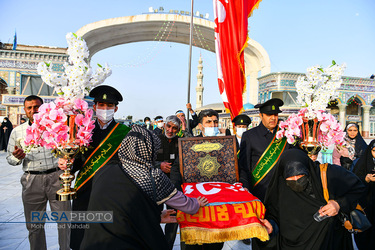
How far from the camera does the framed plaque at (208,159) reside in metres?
2.35

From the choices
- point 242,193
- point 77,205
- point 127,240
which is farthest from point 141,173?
point 77,205

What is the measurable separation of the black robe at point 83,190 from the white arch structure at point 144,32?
1797 cm

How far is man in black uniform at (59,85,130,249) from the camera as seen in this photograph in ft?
7.78

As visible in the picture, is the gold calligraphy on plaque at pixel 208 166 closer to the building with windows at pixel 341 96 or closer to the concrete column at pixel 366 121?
the building with windows at pixel 341 96

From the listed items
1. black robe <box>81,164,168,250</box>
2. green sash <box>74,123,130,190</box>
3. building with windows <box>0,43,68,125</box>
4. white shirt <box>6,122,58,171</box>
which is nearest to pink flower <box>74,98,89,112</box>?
green sash <box>74,123,130,190</box>

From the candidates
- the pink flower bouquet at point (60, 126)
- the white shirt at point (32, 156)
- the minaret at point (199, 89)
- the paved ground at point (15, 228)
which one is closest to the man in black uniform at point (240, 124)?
the paved ground at point (15, 228)

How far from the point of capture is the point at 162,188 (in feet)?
5.40

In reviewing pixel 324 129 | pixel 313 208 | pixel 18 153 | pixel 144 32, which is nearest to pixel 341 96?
pixel 144 32

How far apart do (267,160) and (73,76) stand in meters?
2.32

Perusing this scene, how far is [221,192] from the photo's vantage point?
2059 mm

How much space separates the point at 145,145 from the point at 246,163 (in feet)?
5.41

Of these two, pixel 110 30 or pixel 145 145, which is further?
pixel 110 30

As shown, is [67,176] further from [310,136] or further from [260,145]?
[310,136]

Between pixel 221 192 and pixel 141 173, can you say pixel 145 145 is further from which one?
pixel 221 192
